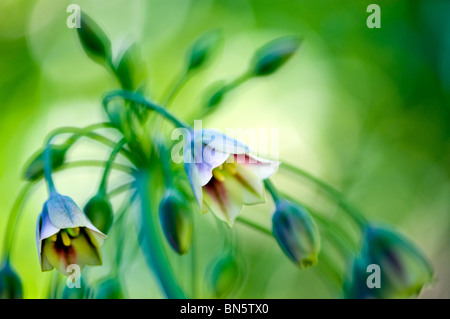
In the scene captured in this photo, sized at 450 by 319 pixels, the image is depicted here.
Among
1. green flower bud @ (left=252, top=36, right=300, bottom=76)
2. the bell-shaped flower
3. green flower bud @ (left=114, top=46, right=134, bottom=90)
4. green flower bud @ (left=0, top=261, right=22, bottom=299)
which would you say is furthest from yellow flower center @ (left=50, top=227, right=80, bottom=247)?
green flower bud @ (left=252, top=36, right=300, bottom=76)

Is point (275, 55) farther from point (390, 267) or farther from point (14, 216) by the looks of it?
point (14, 216)

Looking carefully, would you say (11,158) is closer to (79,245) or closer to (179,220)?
(79,245)

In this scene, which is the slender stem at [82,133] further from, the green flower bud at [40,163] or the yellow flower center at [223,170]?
the yellow flower center at [223,170]

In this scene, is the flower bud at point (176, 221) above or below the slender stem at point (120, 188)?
below

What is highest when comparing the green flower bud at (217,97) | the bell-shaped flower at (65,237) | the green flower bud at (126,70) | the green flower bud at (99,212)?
the green flower bud at (126,70)

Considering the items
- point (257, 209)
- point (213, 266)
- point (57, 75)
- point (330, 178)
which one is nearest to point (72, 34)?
point (57, 75)

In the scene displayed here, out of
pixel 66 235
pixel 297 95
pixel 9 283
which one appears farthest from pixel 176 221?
pixel 297 95

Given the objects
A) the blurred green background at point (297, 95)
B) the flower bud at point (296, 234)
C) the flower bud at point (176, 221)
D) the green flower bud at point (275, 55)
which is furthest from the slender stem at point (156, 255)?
the blurred green background at point (297, 95)

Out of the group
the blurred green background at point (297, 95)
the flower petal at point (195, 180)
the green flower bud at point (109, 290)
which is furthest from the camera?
the blurred green background at point (297, 95)

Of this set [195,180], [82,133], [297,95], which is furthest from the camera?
[297,95]
